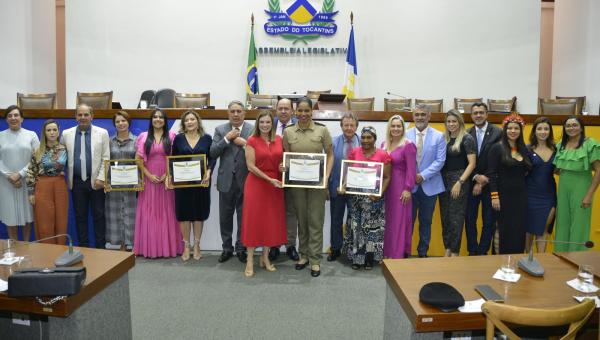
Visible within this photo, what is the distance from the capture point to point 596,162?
3.92m

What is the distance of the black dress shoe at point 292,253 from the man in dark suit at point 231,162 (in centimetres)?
46

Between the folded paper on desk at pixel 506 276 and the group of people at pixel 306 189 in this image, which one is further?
the group of people at pixel 306 189

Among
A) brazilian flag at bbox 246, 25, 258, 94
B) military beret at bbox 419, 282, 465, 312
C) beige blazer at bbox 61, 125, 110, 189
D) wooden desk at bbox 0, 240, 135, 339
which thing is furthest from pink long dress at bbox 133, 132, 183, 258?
brazilian flag at bbox 246, 25, 258, 94

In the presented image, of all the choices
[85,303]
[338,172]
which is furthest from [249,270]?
[85,303]

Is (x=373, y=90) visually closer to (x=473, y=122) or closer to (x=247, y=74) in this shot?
(x=247, y=74)

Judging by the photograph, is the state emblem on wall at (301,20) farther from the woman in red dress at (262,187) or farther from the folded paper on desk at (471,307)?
the folded paper on desk at (471,307)

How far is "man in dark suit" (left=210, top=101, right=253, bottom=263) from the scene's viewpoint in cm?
421

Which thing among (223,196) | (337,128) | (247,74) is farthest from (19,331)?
(247,74)

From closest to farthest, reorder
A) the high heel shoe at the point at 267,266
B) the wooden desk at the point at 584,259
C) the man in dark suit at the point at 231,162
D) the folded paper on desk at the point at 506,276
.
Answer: the folded paper on desk at the point at 506,276, the wooden desk at the point at 584,259, the high heel shoe at the point at 267,266, the man in dark suit at the point at 231,162

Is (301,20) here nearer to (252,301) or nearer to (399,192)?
(399,192)

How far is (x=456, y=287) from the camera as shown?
6.45 feet

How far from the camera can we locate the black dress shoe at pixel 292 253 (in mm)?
4445

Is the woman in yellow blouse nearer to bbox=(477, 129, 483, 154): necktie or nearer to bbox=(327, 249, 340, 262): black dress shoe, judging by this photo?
bbox=(327, 249, 340, 262): black dress shoe

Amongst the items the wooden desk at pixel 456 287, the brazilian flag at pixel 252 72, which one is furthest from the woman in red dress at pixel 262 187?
the brazilian flag at pixel 252 72
